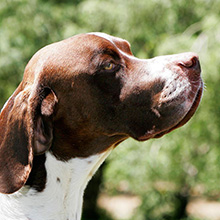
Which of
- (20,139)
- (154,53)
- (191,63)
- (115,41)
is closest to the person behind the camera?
(20,139)

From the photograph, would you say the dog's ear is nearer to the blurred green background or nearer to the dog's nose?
the dog's nose

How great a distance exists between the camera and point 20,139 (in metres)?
2.58

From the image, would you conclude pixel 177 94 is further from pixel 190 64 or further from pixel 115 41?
pixel 115 41

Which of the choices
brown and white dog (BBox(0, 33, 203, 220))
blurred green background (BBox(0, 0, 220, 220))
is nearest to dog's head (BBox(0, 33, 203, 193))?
brown and white dog (BBox(0, 33, 203, 220))

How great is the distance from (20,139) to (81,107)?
42 centimetres

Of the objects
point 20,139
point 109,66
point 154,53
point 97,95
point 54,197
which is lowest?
point 154,53

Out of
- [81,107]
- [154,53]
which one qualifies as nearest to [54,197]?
[81,107]

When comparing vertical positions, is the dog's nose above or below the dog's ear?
above

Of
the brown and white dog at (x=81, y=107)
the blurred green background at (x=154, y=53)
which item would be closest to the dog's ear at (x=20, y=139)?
the brown and white dog at (x=81, y=107)

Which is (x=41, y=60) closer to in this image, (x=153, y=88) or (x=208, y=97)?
(x=153, y=88)

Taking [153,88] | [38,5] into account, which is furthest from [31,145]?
[38,5]

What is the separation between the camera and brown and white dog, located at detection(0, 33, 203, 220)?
8.86 ft

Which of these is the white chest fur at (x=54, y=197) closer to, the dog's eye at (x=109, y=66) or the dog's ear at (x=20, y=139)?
the dog's ear at (x=20, y=139)

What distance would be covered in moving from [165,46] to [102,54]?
4.13m
